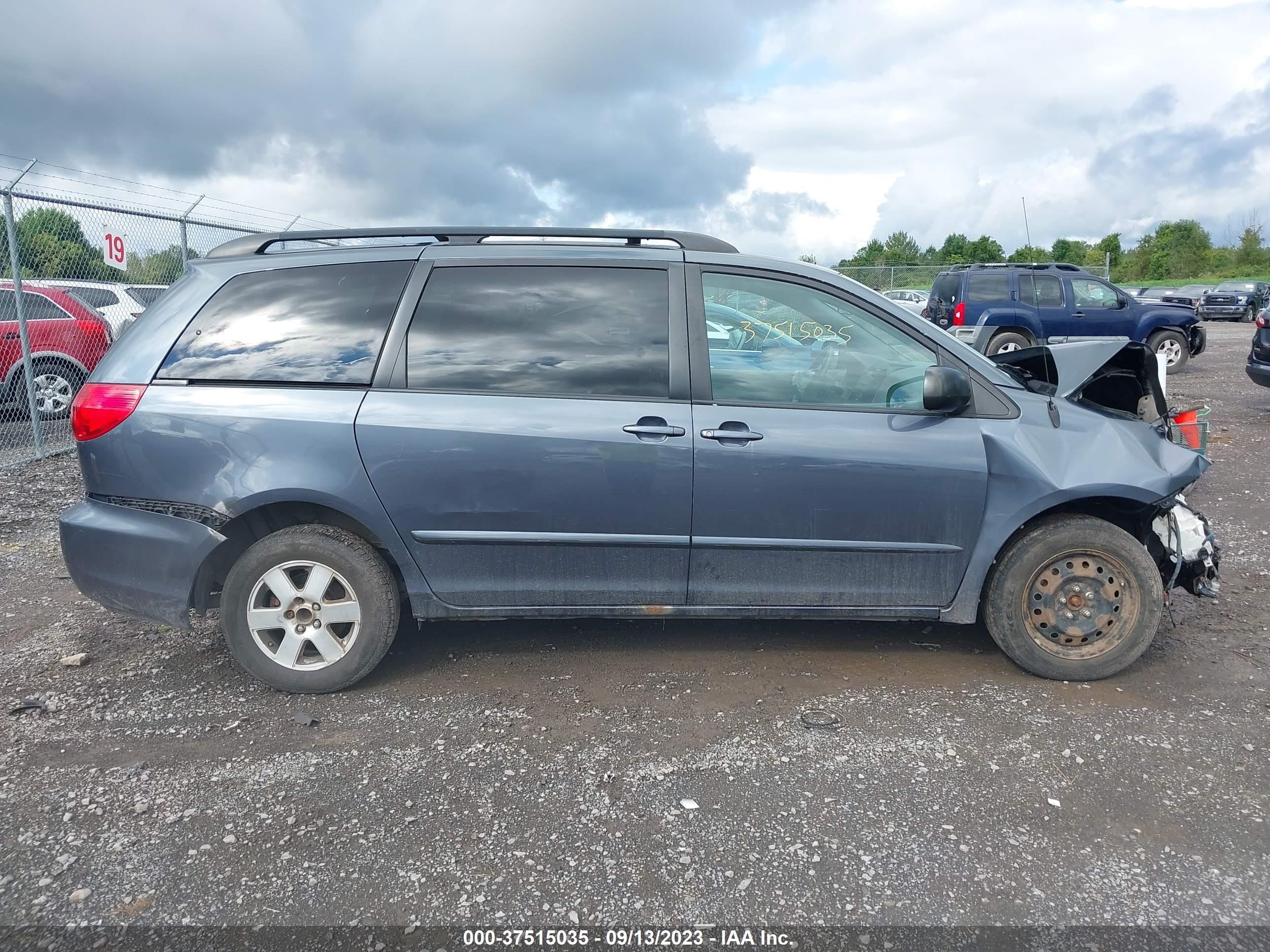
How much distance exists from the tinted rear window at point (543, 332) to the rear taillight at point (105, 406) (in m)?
1.09

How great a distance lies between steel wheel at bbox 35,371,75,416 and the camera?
31.3 feet

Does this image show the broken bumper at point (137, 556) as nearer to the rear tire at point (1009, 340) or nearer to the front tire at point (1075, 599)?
the front tire at point (1075, 599)

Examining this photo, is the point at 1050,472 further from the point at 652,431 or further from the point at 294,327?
the point at 294,327

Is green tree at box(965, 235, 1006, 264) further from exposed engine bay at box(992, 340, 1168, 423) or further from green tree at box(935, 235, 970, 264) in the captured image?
exposed engine bay at box(992, 340, 1168, 423)

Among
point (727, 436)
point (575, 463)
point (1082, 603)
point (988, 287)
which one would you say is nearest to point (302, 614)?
point (575, 463)

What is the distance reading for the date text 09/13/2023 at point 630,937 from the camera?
2312 millimetres

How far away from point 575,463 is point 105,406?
6.16 ft

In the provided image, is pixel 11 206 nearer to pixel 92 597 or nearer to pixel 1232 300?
pixel 92 597

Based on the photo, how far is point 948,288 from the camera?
15.7 m

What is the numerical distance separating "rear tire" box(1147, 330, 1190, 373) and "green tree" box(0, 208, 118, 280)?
15022 mm

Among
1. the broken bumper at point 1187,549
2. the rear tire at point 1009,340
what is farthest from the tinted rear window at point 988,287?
the broken bumper at point 1187,549

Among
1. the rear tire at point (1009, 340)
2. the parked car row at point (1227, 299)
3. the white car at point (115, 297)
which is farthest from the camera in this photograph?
the parked car row at point (1227, 299)

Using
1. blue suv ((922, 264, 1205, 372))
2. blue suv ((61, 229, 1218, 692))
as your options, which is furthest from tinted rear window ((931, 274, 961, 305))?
blue suv ((61, 229, 1218, 692))

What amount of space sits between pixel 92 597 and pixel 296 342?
54.2 inches
